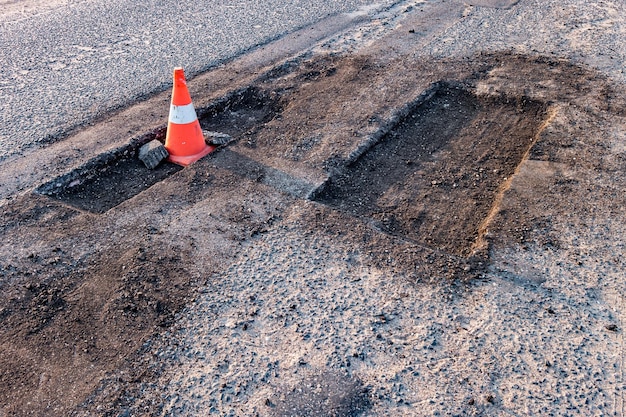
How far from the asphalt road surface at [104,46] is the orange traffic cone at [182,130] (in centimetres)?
121

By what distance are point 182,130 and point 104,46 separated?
331 centimetres

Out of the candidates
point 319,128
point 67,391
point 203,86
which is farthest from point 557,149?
point 67,391

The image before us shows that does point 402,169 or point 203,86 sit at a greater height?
point 203,86

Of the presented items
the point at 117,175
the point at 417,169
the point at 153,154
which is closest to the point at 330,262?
the point at 417,169

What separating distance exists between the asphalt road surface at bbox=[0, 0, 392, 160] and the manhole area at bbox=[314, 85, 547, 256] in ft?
9.42

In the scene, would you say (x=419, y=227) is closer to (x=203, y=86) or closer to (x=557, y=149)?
(x=557, y=149)

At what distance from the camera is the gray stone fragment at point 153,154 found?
507cm

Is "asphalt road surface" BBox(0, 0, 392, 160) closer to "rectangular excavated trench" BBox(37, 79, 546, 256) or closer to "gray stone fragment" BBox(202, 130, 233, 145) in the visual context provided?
"rectangular excavated trench" BBox(37, 79, 546, 256)

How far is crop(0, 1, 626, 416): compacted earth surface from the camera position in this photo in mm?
2998

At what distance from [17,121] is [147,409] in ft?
13.2

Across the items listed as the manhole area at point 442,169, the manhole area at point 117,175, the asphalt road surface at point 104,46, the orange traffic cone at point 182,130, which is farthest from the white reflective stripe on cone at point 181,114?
the manhole area at point 442,169

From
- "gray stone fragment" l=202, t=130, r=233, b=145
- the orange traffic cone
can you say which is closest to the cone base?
the orange traffic cone

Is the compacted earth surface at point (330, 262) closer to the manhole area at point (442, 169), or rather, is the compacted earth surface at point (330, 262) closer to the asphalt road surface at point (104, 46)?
Result: the manhole area at point (442, 169)

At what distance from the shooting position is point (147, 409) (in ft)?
9.40
